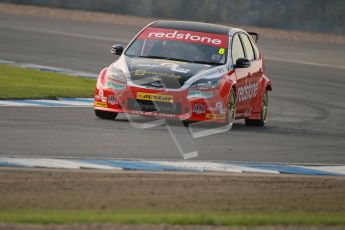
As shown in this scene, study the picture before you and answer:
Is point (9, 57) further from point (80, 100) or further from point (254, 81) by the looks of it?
point (254, 81)

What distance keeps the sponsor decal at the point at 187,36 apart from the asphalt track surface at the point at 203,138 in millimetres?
1177

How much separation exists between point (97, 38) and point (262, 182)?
21476mm

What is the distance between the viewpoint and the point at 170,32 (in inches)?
647

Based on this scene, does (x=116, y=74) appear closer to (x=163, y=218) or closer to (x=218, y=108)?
(x=218, y=108)

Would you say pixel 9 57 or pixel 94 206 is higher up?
pixel 94 206

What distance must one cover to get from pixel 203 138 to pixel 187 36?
2484 millimetres

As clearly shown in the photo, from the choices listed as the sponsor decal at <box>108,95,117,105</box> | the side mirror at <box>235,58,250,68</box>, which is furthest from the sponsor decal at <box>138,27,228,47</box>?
the sponsor decal at <box>108,95,117,105</box>

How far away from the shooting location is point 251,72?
16750mm

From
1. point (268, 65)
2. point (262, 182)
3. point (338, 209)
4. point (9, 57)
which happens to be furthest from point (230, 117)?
point (268, 65)

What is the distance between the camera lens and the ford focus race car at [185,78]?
15039 millimetres

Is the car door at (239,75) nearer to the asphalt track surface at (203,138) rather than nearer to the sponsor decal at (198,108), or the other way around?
the asphalt track surface at (203,138)

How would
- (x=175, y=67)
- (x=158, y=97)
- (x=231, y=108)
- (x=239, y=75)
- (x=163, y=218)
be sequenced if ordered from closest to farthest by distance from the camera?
(x=163, y=218), (x=158, y=97), (x=175, y=67), (x=231, y=108), (x=239, y=75)


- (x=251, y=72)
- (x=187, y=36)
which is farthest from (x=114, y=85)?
(x=251, y=72)

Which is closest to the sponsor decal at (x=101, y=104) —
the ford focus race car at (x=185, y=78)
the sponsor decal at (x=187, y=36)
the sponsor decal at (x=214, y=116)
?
the ford focus race car at (x=185, y=78)
